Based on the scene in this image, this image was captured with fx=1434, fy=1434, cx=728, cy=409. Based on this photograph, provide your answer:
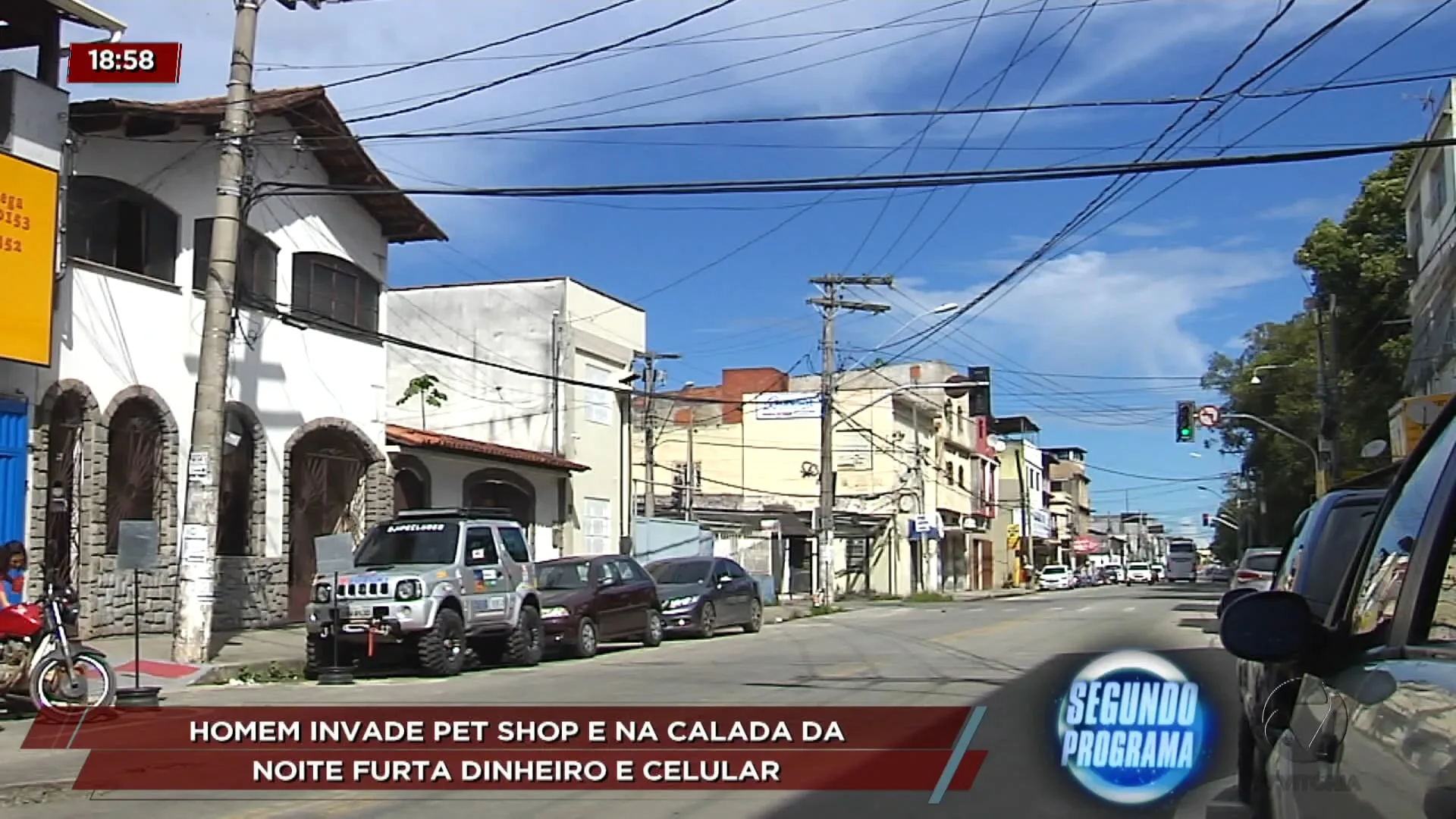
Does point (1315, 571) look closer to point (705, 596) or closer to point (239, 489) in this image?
point (705, 596)

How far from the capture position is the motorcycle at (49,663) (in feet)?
40.8

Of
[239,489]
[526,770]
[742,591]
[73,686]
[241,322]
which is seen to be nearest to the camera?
[526,770]

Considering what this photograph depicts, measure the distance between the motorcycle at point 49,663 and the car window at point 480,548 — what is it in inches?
239

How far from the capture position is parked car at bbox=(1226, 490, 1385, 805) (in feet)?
22.4

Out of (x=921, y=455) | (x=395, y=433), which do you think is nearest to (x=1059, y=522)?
(x=921, y=455)

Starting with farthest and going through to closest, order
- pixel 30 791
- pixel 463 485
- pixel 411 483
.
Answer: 1. pixel 463 485
2. pixel 411 483
3. pixel 30 791

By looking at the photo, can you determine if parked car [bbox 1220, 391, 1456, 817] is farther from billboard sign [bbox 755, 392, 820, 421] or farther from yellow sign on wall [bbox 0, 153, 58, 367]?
billboard sign [bbox 755, 392, 820, 421]

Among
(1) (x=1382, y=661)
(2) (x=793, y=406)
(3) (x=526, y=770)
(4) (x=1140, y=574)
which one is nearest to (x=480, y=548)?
(3) (x=526, y=770)

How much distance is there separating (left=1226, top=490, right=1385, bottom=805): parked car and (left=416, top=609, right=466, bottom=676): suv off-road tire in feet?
37.3

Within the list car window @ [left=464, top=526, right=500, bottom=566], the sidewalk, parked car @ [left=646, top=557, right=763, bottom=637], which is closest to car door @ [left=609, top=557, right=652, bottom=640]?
parked car @ [left=646, top=557, right=763, bottom=637]

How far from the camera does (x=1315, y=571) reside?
729cm

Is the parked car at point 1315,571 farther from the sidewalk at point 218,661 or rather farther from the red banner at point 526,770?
the sidewalk at point 218,661

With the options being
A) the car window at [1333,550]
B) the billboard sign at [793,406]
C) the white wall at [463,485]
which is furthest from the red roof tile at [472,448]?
the car window at [1333,550]

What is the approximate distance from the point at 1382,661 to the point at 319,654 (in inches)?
640
